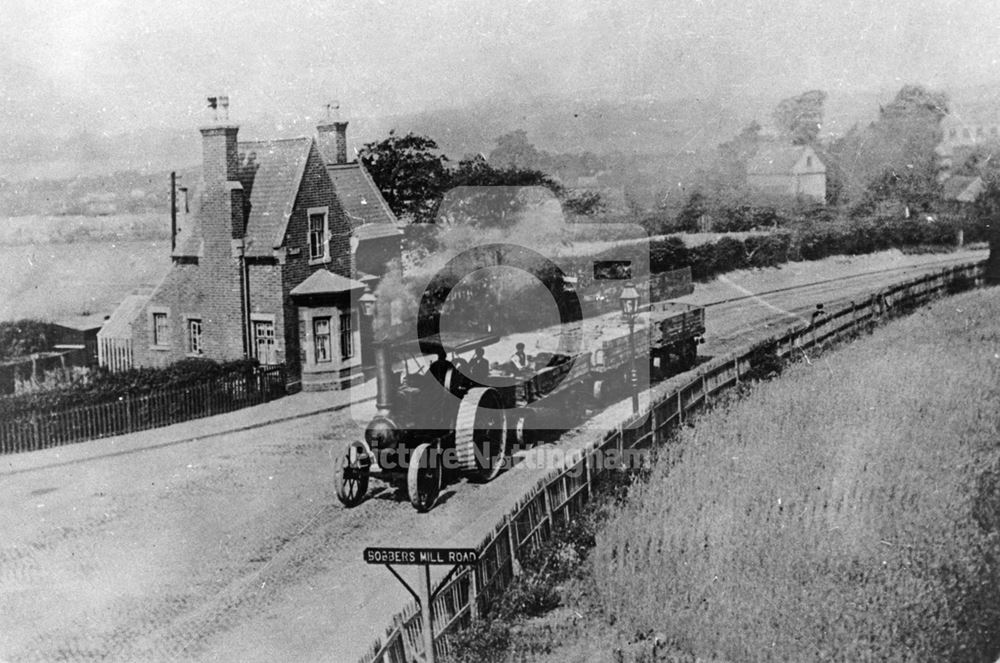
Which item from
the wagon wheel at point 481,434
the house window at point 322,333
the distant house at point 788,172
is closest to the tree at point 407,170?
the house window at point 322,333

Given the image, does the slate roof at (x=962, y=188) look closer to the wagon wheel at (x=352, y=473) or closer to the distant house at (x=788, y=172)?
the distant house at (x=788, y=172)

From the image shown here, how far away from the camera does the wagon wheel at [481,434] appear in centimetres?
650

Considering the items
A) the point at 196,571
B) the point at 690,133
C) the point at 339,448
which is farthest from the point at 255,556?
the point at 690,133

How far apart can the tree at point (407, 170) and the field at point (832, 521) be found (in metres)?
2.70

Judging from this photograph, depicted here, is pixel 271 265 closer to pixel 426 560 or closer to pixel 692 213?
pixel 426 560

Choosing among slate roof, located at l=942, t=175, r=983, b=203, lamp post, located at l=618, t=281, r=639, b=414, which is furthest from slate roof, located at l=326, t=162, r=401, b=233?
slate roof, located at l=942, t=175, r=983, b=203

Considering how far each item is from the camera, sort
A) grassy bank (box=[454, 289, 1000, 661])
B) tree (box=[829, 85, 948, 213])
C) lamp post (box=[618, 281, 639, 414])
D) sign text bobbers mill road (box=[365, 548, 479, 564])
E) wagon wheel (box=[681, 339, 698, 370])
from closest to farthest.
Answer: sign text bobbers mill road (box=[365, 548, 479, 564]) < grassy bank (box=[454, 289, 1000, 661]) < tree (box=[829, 85, 948, 213]) < lamp post (box=[618, 281, 639, 414]) < wagon wheel (box=[681, 339, 698, 370])

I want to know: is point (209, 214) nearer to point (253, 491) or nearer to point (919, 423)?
point (253, 491)

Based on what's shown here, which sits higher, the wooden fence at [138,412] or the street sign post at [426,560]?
the wooden fence at [138,412]

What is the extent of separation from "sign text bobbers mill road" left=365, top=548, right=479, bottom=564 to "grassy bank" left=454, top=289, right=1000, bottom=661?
0.68 m

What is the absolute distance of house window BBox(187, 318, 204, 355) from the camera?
247 inches

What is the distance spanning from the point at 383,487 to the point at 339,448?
0.45 m

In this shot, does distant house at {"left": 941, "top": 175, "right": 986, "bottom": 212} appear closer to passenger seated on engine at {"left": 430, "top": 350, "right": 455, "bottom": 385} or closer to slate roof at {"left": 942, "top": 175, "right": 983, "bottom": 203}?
slate roof at {"left": 942, "top": 175, "right": 983, "bottom": 203}

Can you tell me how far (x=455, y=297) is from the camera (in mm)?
6496
